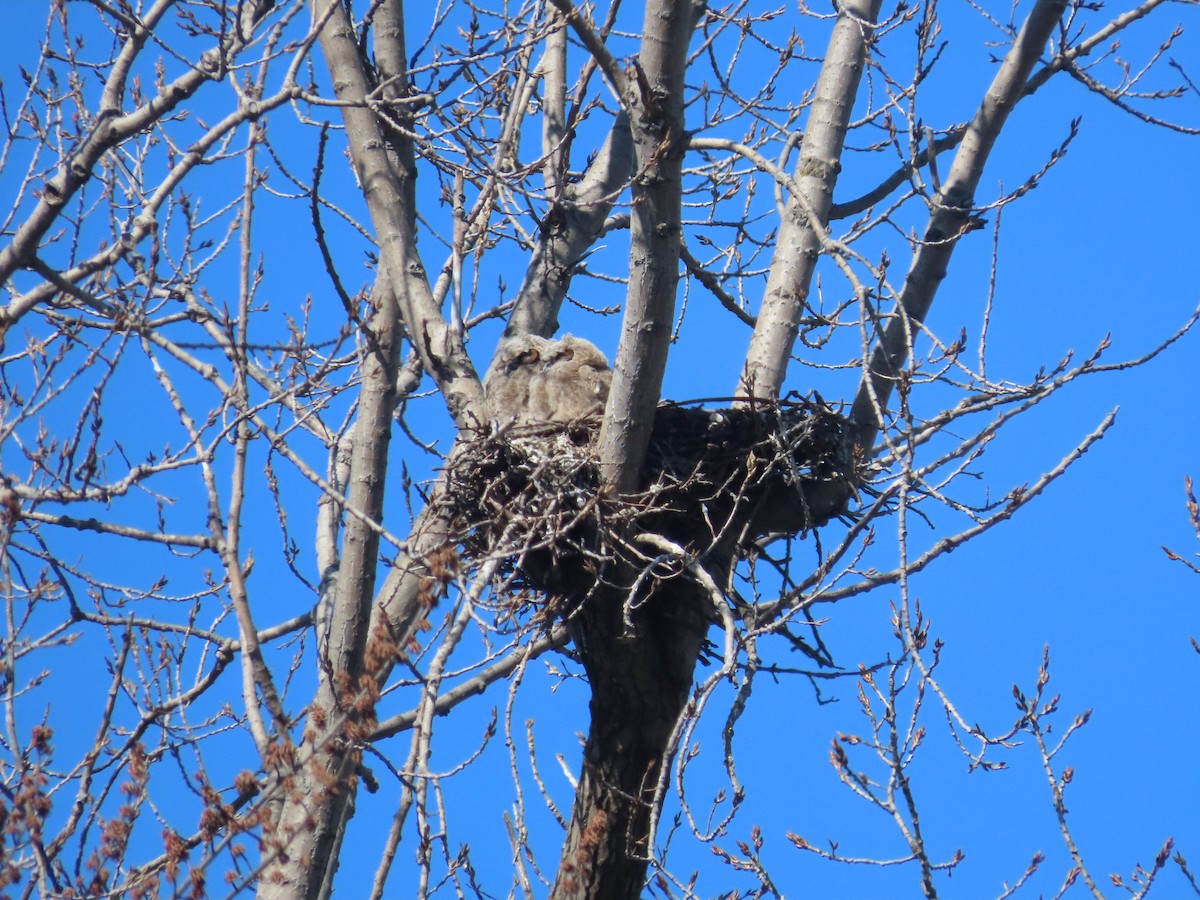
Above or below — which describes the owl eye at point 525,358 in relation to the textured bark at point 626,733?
above

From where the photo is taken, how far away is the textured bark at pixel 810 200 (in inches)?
190

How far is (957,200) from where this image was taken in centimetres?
475

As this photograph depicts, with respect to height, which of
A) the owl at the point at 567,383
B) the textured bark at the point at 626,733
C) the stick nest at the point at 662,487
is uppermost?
the owl at the point at 567,383

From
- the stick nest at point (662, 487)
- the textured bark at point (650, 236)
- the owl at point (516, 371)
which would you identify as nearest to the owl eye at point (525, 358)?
the owl at point (516, 371)

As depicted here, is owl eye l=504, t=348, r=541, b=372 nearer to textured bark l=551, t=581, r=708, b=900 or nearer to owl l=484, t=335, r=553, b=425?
owl l=484, t=335, r=553, b=425

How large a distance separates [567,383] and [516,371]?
10.3 inches

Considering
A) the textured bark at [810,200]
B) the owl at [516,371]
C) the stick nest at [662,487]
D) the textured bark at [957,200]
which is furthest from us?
the owl at [516,371]

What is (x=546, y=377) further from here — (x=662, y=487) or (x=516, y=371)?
(x=662, y=487)

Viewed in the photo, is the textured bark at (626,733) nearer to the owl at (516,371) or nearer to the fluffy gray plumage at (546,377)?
the fluffy gray plumage at (546,377)

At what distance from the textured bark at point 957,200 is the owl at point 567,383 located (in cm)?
115

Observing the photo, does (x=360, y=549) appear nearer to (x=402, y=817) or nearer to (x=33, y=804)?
(x=402, y=817)

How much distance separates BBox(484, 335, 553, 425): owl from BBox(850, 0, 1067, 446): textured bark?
1425 millimetres

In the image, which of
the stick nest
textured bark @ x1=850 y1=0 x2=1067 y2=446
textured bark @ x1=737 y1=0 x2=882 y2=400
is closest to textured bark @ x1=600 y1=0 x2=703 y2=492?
the stick nest

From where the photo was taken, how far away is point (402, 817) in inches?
157
